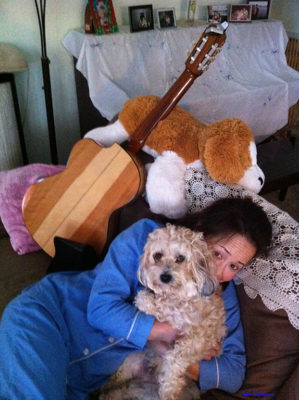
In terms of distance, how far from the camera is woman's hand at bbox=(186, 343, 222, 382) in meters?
1.01

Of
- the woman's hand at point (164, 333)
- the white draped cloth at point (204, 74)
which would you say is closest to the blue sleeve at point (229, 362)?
the woman's hand at point (164, 333)

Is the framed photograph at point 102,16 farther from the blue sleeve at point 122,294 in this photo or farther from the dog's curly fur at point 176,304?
the dog's curly fur at point 176,304

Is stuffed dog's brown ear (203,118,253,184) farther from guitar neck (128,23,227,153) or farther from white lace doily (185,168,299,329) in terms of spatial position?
guitar neck (128,23,227,153)

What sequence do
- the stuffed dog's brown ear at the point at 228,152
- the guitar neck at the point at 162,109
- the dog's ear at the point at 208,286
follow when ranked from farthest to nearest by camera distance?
the guitar neck at the point at 162,109 → the stuffed dog's brown ear at the point at 228,152 → the dog's ear at the point at 208,286

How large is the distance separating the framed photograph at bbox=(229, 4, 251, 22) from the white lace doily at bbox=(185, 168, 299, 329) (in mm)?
2304

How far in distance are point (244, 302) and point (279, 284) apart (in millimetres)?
159

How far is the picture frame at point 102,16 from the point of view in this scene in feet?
7.04

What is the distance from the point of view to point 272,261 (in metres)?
1.02

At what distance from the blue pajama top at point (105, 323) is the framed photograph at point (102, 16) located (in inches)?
66.6

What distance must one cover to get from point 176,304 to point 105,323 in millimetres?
216

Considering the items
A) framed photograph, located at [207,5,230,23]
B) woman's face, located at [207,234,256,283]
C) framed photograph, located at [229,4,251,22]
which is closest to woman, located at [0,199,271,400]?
woman's face, located at [207,234,256,283]

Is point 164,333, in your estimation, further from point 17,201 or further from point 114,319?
point 17,201

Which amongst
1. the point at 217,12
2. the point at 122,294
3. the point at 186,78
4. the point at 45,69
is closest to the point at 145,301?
the point at 122,294

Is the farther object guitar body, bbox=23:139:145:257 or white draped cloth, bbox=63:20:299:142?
white draped cloth, bbox=63:20:299:142
